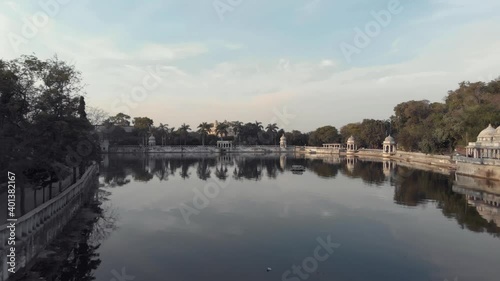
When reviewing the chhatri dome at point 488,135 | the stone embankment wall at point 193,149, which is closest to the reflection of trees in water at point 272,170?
the chhatri dome at point 488,135

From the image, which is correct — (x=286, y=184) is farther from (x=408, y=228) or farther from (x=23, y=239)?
(x=23, y=239)

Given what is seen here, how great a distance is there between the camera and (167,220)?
2545 cm

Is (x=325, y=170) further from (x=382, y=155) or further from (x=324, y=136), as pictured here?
(x=324, y=136)

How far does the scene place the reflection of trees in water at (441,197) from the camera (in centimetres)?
2486

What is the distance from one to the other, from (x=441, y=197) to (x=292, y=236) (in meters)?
21.0

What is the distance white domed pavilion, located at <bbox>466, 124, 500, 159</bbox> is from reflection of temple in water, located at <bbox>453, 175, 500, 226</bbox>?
17.6 ft

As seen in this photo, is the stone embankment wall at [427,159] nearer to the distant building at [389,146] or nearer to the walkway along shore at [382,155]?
the walkway along shore at [382,155]

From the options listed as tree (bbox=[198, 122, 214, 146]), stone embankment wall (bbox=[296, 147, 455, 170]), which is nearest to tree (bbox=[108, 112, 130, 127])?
tree (bbox=[198, 122, 214, 146])

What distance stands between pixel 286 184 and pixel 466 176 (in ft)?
83.2

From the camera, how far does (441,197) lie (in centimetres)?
3544

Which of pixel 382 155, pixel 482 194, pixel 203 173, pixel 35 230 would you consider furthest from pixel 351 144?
pixel 35 230

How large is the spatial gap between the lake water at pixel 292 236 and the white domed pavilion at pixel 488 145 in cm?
1688

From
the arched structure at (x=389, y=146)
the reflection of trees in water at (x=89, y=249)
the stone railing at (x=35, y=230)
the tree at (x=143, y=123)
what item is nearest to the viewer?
the stone railing at (x=35, y=230)

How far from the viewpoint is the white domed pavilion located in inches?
1968
